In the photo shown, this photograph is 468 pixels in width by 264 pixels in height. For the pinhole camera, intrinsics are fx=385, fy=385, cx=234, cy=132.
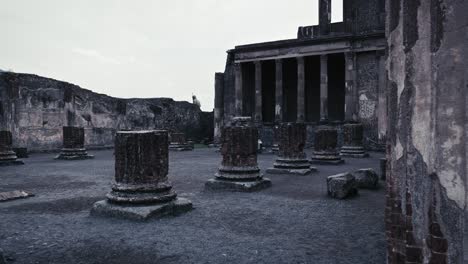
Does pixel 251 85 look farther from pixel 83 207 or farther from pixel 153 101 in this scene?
pixel 83 207

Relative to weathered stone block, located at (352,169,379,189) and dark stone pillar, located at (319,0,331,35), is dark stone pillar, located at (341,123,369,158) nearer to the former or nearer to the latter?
weathered stone block, located at (352,169,379,189)

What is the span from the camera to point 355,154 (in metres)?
14.1

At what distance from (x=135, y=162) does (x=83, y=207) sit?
96 cm

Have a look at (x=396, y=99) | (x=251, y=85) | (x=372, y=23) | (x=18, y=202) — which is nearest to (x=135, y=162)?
(x=18, y=202)

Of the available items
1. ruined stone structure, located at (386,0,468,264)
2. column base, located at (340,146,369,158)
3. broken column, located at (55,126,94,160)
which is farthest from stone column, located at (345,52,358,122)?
ruined stone structure, located at (386,0,468,264)

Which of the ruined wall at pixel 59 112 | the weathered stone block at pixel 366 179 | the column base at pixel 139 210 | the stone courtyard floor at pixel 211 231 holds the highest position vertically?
the ruined wall at pixel 59 112

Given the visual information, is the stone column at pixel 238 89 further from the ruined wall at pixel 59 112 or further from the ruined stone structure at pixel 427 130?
the ruined stone structure at pixel 427 130

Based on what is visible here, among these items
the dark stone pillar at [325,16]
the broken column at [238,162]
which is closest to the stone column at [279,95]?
the dark stone pillar at [325,16]

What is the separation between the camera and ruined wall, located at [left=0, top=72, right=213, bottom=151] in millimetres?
14781

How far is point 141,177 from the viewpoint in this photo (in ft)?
16.8

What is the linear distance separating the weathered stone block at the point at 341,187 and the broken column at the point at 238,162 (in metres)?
1.43

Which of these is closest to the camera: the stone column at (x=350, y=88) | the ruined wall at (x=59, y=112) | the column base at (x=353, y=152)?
the column base at (x=353, y=152)

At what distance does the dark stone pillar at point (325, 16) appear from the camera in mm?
24359

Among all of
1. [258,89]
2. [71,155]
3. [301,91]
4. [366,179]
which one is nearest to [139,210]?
[366,179]
